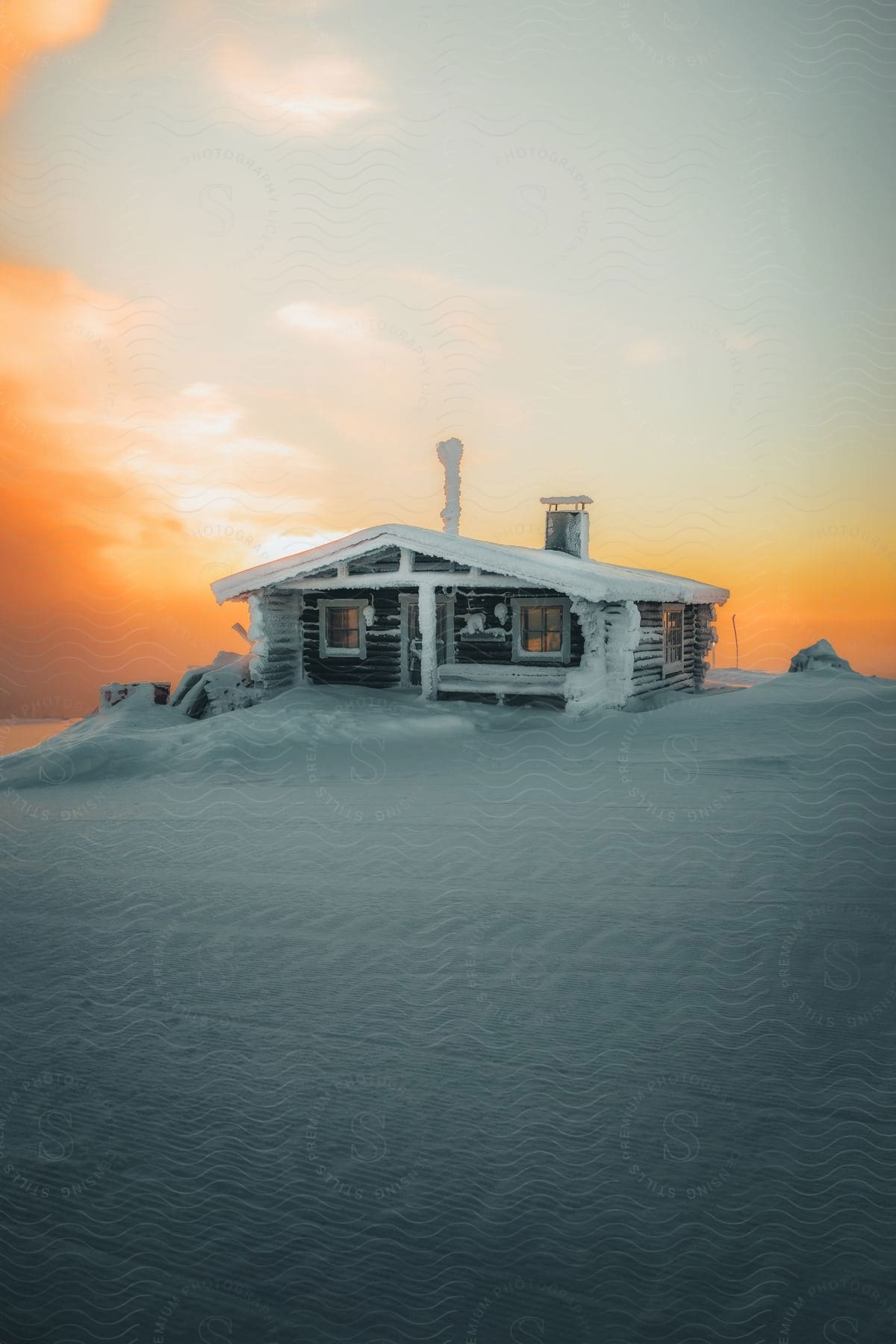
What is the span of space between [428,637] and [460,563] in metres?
1.88

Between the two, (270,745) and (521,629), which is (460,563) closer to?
(521,629)

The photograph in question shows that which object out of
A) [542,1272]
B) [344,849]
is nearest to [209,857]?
[344,849]

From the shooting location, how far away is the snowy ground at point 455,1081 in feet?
11.1

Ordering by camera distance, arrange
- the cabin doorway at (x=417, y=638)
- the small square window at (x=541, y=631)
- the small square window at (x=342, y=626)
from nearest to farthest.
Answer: the small square window at (x=541, y=631) → the cabin doorway at (x=417, y=638) → the small square window at (x=342, y=626)

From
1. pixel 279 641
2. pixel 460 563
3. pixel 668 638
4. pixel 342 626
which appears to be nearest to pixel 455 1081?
pixel 460 563

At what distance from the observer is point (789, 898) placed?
7594mm

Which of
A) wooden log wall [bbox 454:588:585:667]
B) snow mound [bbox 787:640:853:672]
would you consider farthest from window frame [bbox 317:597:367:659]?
snow mound [bbox 787:640:853:672]

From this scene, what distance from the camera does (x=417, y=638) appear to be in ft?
67.9

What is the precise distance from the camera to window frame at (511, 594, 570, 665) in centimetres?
1906

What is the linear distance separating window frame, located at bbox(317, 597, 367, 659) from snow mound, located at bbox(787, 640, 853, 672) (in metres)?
14.5

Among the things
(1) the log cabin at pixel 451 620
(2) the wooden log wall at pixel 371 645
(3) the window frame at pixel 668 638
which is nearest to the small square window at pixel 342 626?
(1) the log cabin at pixel 451 620

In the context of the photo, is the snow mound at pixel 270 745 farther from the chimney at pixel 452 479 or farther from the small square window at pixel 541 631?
the chimney at pixel 452 479

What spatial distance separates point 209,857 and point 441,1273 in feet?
21.2

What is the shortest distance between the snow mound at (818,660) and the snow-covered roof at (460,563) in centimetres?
877
